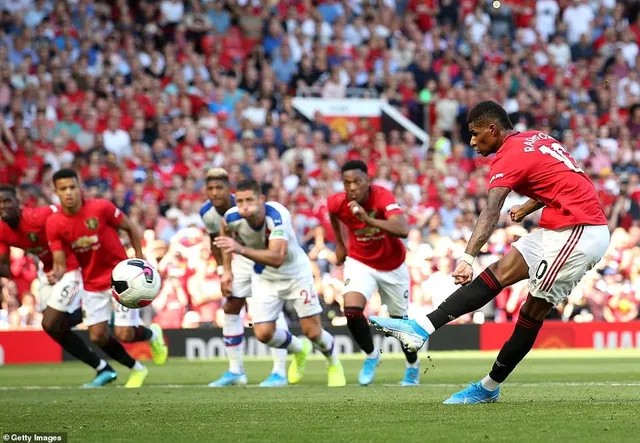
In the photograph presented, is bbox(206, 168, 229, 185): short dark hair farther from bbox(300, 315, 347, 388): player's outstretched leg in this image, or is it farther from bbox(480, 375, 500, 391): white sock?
bbox(480, 375, 500, 391): white sock

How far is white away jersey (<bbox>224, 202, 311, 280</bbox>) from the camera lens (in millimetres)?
12859

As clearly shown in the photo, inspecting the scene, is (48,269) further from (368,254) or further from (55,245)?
(368,254)

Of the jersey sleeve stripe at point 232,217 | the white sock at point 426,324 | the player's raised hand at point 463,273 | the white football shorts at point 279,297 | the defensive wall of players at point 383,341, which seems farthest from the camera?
the defensive wall of players at point 383,341

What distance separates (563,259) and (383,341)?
12.0m

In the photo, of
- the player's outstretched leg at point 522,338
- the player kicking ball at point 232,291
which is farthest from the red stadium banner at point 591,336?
the player's outstretched leg at point 522,338

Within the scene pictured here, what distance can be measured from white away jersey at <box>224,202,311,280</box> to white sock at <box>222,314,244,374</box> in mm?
1012

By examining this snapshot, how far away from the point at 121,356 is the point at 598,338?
11.2 metres

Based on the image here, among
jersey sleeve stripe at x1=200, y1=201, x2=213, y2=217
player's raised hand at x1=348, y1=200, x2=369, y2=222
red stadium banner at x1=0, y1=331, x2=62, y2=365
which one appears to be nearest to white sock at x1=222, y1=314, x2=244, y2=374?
Answer: jersey sleeve stripe at x1=200, y1=201, x2=213, y2=217

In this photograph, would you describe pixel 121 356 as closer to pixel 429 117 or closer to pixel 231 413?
pixel 231 413

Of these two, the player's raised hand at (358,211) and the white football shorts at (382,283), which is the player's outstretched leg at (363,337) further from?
the player's raised hand at (358,211)

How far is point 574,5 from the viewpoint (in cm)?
3148

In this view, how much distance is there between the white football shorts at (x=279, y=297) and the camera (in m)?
13.6

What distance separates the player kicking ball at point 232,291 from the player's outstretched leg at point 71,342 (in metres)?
1.33

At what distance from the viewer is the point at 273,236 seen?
499 inches
